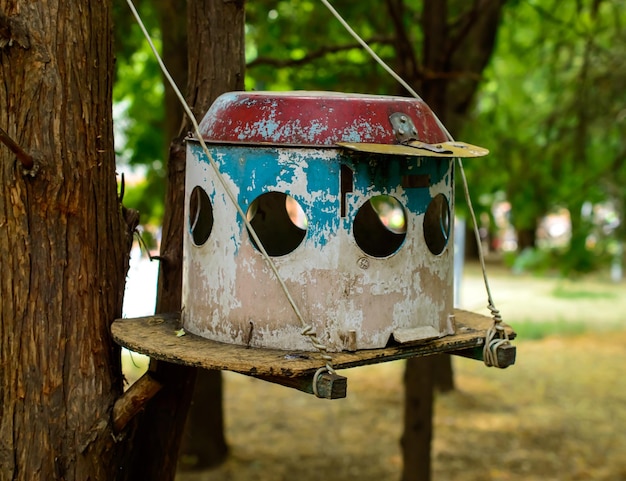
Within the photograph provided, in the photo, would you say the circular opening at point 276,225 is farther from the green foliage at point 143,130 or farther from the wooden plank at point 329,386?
the green foliage at point 143,130

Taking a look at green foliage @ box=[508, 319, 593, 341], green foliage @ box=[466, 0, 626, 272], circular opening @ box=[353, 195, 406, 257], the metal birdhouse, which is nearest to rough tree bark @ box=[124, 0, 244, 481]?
the metal birdhouse

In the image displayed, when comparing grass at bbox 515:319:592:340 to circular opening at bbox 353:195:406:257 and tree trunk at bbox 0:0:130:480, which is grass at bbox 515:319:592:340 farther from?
tree trunk at bbox 0:0:130:480

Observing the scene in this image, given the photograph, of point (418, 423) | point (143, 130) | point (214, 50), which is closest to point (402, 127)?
point (214, 50)

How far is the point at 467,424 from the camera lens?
309 inches

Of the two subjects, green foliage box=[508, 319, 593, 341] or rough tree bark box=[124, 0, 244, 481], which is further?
green foliage box=[508, 319, 593, 341]

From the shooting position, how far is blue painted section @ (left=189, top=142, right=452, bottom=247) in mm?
2537

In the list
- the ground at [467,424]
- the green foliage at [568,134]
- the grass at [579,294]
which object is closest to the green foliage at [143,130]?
the ground at [467,424]

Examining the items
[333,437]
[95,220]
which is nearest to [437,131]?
[95,220]

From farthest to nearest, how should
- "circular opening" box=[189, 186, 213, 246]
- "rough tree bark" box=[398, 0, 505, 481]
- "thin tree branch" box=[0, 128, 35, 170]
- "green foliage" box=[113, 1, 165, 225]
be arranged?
"green foliage" box=[113, 1, 165, 225], "rough tree bark" box=[398, 0, 505, 481], "circular opening" box=[189, 186, 213, 246], "thin tree branch" box=[0, 128, 35, 170]

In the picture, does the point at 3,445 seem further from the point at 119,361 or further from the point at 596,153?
the point at 596,153

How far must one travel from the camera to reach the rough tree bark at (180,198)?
3.30 meters

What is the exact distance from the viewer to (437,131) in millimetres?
2809

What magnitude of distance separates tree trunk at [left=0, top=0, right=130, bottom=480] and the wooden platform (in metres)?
0.18

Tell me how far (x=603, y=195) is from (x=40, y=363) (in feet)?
23.5
